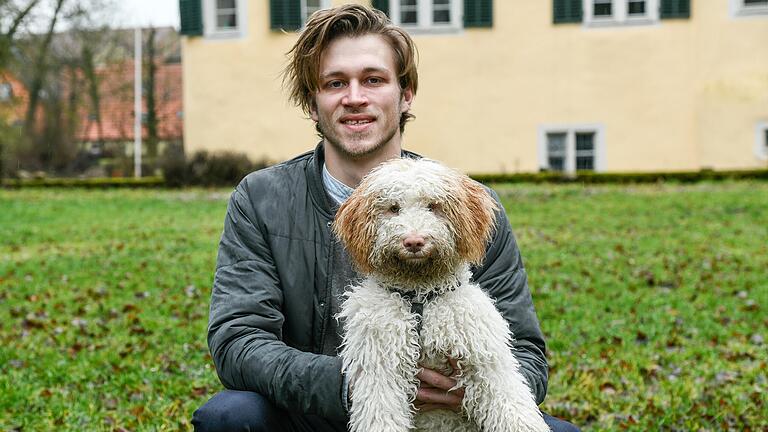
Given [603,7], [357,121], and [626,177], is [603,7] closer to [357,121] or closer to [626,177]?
[626,177]

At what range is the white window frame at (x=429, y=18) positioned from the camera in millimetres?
21000

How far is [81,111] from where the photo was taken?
39500mm

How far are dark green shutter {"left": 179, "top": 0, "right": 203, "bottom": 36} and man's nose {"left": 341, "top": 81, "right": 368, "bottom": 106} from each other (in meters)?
19.1

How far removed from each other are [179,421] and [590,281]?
17.4ft

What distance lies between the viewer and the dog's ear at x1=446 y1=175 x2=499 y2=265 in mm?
2877

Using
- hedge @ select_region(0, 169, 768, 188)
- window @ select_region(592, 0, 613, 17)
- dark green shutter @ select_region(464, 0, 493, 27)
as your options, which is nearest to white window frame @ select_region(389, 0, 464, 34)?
dark green shutter @ select_region(464, 0, 493, 27)

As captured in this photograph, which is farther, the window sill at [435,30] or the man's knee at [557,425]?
the window sill at [435,30]

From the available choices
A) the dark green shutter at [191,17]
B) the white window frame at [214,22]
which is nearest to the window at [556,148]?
the white window frame at [214,22]

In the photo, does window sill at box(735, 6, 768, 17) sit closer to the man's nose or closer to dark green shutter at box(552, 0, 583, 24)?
dark green shutter at box(552, 0, 583, 24)

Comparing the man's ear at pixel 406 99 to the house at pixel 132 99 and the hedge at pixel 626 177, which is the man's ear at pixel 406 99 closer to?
the hedge at pixel 626 177

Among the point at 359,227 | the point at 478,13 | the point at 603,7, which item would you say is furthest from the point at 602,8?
the point at 359,227

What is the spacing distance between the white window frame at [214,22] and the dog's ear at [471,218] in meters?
19.2

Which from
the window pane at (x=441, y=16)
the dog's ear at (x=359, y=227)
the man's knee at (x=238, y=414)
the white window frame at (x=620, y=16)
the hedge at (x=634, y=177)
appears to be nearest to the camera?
the dog's ear at (x=359, y=227)

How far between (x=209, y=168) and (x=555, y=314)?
14.0 meters
